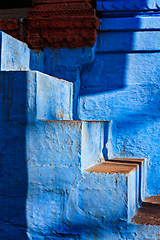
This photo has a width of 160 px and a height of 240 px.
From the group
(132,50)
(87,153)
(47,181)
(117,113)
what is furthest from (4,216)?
(132,50)

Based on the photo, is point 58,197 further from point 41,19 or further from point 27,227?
point 41,19

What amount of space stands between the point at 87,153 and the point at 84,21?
1.55 metres

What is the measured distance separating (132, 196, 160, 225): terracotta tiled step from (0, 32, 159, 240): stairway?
0.04 metres

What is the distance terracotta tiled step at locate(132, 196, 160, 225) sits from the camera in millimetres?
1943

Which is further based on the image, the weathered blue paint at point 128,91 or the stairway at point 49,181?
the weathered blue paint at point 128,91

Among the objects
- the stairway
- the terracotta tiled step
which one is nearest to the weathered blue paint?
the terracotta tiled step

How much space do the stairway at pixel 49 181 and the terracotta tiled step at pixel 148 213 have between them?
0.12 feet

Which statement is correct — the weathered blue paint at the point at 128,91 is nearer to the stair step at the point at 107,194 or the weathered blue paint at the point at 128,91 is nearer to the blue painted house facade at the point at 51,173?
the blue painted house facade at the point at 51,173

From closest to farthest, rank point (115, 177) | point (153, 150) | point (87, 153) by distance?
1. point (115, 177)
2. point (87, 153)
3. point (153, 150)

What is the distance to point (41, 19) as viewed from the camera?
305 centimetres

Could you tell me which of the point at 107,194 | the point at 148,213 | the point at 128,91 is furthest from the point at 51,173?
the point at 128,91

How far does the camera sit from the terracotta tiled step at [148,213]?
1943 millimetres

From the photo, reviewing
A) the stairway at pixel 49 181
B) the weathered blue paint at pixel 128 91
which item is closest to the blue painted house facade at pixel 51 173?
the stairway at pixel 49 181

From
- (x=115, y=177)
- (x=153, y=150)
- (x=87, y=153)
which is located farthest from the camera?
(x=153, y=150)
